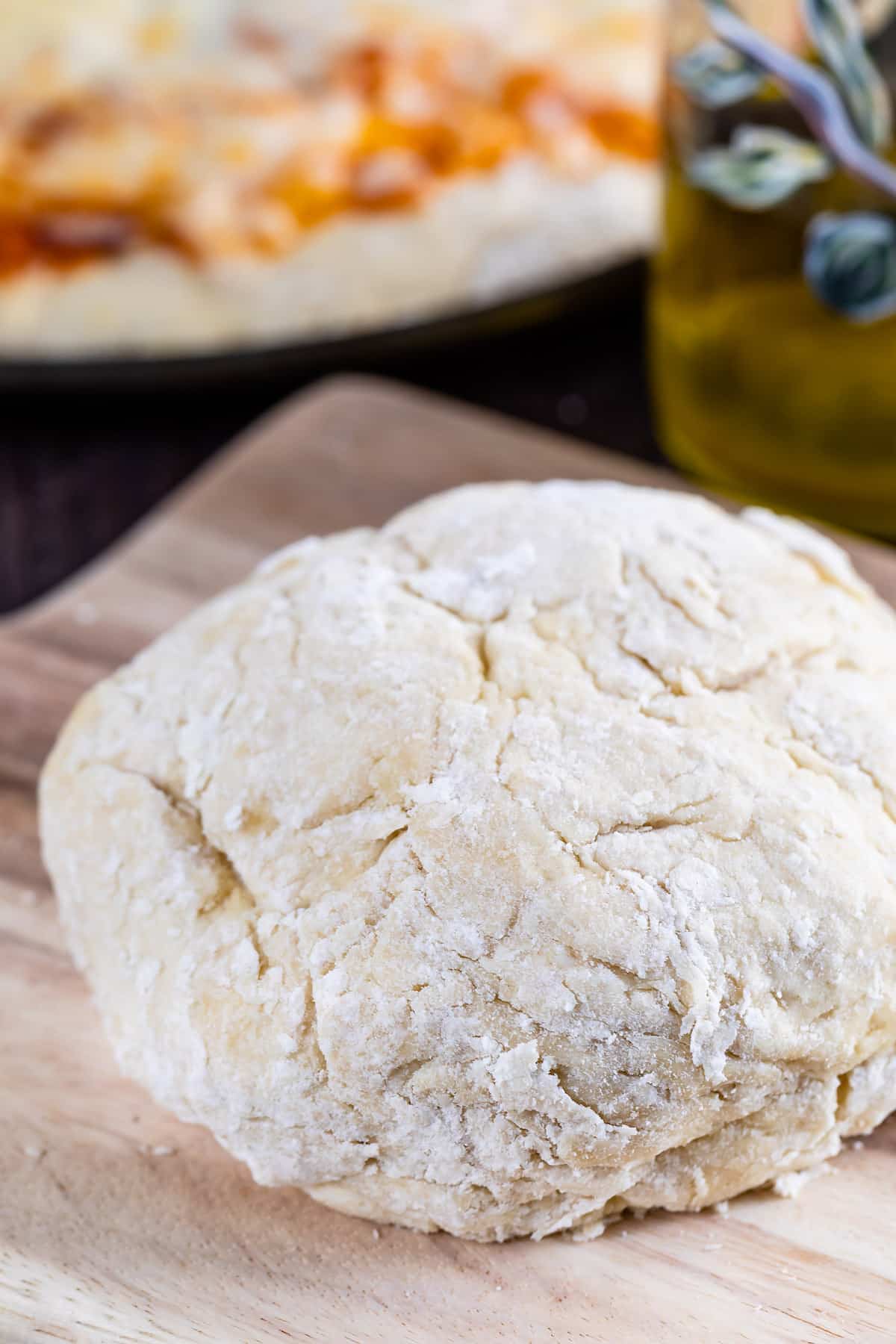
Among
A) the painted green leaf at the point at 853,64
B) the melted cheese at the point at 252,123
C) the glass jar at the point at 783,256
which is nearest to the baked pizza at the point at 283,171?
the melted cheese at the point at 252,123

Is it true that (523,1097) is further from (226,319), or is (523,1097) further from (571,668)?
(226,319)

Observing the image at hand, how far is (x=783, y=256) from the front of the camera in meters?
1.88

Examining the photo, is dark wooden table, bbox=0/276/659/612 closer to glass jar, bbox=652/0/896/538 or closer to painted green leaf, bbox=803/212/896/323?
glass jar, bbox=652/0/896/538

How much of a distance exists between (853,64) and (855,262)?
0.22 metres

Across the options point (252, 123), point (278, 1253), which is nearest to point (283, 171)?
point (252, 123)

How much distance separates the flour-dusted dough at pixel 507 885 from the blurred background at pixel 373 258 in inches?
30.3

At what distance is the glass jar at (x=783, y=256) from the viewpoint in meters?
1.73

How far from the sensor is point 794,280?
6.20 feet

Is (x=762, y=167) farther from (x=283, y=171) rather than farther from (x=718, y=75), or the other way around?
(x=283, y=171)

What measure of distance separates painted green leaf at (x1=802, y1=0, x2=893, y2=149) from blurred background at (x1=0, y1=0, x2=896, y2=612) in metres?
0.20

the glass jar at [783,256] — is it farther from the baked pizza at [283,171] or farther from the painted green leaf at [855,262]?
the baked pizza at [283,171]

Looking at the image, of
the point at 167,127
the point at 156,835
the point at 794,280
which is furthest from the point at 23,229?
the point at 156,835

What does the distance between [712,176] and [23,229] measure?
3.49 feet

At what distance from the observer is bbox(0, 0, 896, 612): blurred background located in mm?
1972
